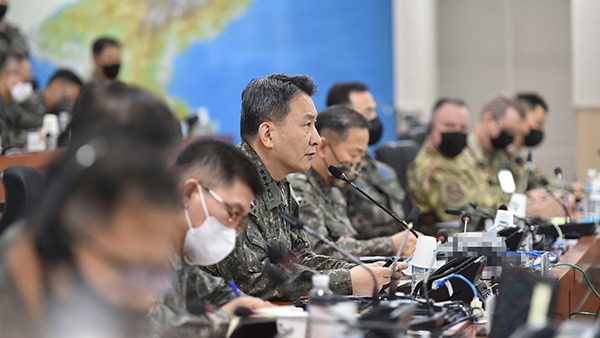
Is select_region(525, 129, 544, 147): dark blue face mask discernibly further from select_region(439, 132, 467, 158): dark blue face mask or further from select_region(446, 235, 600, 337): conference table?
select_region(446, 235, 600, 337): conference table

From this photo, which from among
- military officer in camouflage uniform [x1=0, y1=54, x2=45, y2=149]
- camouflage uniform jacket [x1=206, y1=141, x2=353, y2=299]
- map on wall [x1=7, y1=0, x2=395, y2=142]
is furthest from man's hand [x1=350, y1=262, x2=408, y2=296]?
map on wall [x1=7, y1=0, x2=395, y2=142]

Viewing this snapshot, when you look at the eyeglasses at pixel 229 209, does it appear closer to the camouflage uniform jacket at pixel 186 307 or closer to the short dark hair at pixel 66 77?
the camouflage uniform jacket at pixel 186 307

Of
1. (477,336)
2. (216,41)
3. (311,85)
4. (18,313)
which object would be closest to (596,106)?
(216,41)

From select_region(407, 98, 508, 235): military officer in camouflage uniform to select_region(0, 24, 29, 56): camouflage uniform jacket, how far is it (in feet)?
10.8

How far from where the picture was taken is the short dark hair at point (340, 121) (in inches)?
138

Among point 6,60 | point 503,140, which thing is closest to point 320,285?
point 503,140

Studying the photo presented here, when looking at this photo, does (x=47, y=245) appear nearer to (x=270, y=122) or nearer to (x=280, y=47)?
(x=270, y=122)

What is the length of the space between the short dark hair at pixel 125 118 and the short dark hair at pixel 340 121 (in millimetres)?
1789

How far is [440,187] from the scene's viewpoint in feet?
14.7

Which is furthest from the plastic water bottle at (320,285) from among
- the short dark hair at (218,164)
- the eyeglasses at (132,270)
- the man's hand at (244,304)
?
the eyeglasses at (132,270)

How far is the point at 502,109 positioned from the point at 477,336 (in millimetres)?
3648

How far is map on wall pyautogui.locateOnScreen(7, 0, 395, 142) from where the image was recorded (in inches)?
314

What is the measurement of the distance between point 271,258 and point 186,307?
62cm

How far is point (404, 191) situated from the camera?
181 inches
